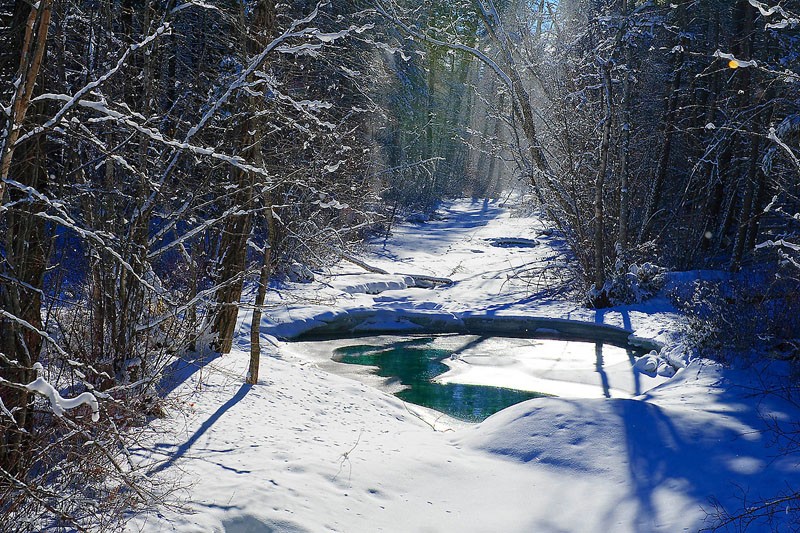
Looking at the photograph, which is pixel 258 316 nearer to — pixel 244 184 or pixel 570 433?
pixel 244 184

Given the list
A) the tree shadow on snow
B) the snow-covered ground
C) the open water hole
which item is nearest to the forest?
the tree shadow on snow

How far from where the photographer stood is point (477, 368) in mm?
10922

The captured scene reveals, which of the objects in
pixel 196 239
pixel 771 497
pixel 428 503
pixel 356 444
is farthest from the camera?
pixel 196 239

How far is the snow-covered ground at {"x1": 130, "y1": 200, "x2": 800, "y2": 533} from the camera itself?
4.81m

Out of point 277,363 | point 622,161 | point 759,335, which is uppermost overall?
point 622,161

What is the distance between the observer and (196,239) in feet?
28.4

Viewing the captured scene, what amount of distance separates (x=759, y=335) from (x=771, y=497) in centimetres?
345

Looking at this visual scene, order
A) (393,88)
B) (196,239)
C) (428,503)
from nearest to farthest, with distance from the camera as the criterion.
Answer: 1. (428,503)
2. (196,239)
3. (393,88)

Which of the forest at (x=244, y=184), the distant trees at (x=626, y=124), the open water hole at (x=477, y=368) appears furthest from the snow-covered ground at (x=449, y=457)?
the distant trees at (x=626, y=124)

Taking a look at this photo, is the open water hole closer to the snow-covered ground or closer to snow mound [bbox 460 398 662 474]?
the snow-covered ground

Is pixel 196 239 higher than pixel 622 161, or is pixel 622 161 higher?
pixel 622 161

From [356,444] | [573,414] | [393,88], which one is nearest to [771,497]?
[573,414]

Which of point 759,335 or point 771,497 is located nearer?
point 771,497

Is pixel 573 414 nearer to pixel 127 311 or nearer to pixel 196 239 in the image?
pixel 127 311
